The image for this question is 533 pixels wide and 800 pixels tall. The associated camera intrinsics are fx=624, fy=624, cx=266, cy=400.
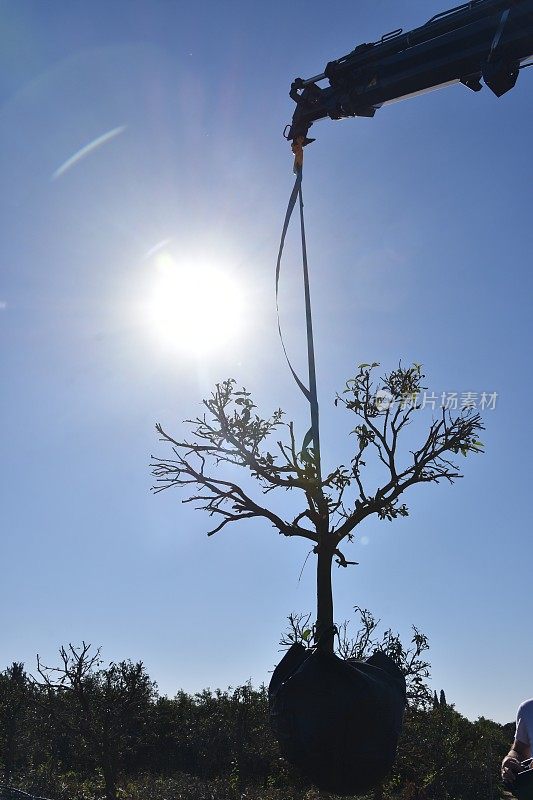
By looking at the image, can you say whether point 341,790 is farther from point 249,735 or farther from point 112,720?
point 249,735

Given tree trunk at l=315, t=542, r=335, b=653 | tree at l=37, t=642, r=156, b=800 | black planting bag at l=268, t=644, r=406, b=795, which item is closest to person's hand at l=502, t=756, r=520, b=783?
black planting bag at l=268, t=644, r=406, b=795

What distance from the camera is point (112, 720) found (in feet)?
65.8

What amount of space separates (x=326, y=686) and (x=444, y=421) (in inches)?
147

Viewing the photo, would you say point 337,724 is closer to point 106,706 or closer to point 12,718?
point 106,706

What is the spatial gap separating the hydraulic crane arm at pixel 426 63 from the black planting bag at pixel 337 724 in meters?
4.66

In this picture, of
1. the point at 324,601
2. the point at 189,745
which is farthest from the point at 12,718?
the point at 324,601

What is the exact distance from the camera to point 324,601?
452 centimetres

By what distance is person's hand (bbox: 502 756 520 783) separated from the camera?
3.56 metres

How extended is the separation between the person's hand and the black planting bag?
644 millimetres

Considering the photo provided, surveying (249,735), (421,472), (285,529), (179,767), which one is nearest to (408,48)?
(421,472)

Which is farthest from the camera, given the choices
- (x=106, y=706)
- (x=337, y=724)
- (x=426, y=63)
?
(x=106, y=706)

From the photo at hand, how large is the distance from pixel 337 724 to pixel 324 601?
118 cm

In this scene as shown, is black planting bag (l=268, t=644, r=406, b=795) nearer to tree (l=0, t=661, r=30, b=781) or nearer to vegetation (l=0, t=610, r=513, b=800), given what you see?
vegetation (l=0, t=610, r=513, b=800)

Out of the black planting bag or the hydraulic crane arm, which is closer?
the black planting bag
